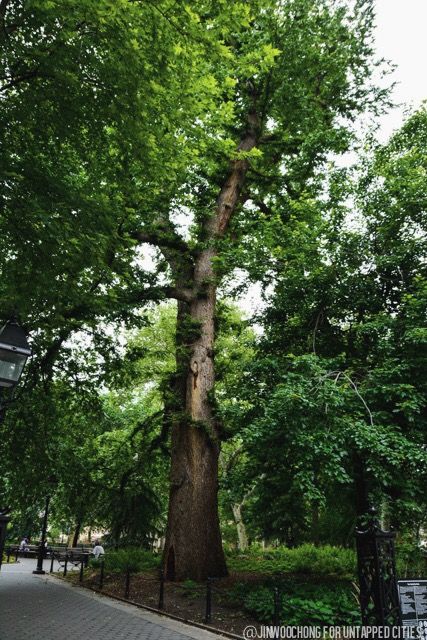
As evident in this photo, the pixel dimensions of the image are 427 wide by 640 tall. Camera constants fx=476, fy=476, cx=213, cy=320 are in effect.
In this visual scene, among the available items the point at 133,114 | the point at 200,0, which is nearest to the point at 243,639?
the point at 133,114

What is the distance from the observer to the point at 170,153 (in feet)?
27.6

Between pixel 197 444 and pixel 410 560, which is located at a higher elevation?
pixel 197 444

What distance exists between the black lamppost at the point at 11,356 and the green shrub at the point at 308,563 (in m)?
10.3

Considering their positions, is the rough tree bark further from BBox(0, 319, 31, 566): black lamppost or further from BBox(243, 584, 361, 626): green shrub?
BBox(0, 319, 31, 566): black lamppost

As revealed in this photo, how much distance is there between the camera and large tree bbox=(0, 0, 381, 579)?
6.88 meters

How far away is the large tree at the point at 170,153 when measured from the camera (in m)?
6.88

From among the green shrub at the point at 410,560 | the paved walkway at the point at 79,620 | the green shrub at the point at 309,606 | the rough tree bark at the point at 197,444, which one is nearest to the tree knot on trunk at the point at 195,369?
the rough tree bark at the point at 197,444

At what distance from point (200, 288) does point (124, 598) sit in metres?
8.08

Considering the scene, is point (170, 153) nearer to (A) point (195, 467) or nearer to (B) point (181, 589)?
(A) point (195, 467)

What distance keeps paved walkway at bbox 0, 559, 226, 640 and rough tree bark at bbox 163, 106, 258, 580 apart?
1884 mm

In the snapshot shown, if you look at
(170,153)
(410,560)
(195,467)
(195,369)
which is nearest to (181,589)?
(195,467)

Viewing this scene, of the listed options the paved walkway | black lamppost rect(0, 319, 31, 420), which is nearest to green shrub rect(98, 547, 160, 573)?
the paved walkway

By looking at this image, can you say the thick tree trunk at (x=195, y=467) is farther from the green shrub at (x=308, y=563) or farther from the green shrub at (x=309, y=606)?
the green shrub at (x=308, y=563)

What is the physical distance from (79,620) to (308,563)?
23.6ft
